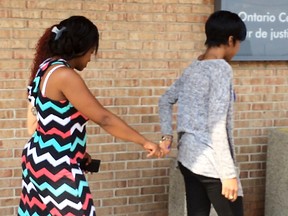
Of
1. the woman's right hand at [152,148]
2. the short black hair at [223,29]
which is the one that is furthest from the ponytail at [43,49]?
the short black hair at [223,29]

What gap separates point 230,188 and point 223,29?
2.98ft

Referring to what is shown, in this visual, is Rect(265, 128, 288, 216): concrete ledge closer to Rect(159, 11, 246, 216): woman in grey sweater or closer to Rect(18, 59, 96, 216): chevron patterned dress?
Rect(159, 11, 246, 216): woman in grey sweater

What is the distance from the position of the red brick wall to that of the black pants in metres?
1.63

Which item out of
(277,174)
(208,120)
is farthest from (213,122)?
(277,174)

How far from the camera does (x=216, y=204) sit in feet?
11.5

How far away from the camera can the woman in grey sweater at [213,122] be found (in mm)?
3355

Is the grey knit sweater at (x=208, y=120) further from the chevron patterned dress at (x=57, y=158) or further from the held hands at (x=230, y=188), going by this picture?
the chevron patterned dress at (x=57, y=158)

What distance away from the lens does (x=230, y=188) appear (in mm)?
3361

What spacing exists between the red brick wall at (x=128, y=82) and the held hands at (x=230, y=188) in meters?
1.95

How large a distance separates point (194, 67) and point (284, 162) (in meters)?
2.11

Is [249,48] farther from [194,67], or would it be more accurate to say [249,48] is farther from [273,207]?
[194,67]

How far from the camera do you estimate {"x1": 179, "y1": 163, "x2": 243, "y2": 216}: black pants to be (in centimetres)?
348

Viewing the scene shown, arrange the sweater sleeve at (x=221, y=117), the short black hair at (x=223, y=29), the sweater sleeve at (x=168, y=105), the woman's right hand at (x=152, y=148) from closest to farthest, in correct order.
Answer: the woman's right hand at (x=152, y=148) → the sweater sleeve at (x=221, y=117) → the short black hair at (x=223, y=29) → the sweater sleeve at (x=168, y=105)

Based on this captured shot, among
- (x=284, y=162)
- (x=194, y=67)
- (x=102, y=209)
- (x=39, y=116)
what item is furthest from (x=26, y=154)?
(x=284, y=162)
